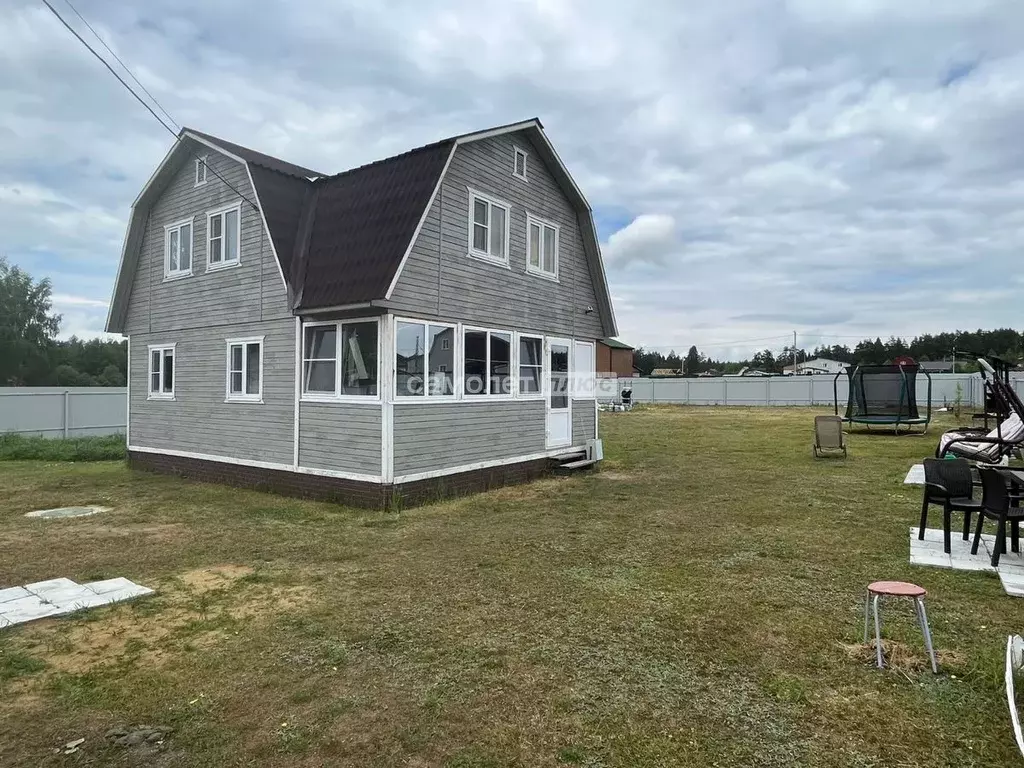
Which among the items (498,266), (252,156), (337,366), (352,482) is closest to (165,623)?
(352,482)

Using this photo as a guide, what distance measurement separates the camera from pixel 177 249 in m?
12.8

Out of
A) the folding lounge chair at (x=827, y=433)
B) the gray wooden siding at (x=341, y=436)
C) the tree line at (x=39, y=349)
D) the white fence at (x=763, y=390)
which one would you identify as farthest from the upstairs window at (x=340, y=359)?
the tree line at (x=39, y=349)

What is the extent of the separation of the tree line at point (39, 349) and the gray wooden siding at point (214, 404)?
33.0m

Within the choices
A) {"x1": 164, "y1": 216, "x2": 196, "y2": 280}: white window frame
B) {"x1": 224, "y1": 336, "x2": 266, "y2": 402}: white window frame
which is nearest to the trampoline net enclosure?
{"x1": 224, "y1": 336, "x2": 266, "y2": 402}: white window frame

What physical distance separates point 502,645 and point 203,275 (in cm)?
1039

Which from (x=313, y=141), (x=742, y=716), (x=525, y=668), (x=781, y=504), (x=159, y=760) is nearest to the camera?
(x=159, y=760)

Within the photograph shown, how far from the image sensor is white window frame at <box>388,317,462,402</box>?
9305 mm

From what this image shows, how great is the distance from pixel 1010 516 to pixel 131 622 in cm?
733

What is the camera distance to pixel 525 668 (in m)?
3.96

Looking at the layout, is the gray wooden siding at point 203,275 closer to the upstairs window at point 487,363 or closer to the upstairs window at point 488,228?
the upstairs window at point 487,363

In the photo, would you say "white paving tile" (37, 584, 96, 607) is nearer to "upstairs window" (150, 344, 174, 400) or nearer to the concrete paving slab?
the concrete paving slab

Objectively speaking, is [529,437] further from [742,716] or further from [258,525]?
[742,716]

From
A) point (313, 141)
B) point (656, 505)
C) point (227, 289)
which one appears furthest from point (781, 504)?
point (313, 141)

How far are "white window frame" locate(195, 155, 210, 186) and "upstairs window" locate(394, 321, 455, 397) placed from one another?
18.5ft
